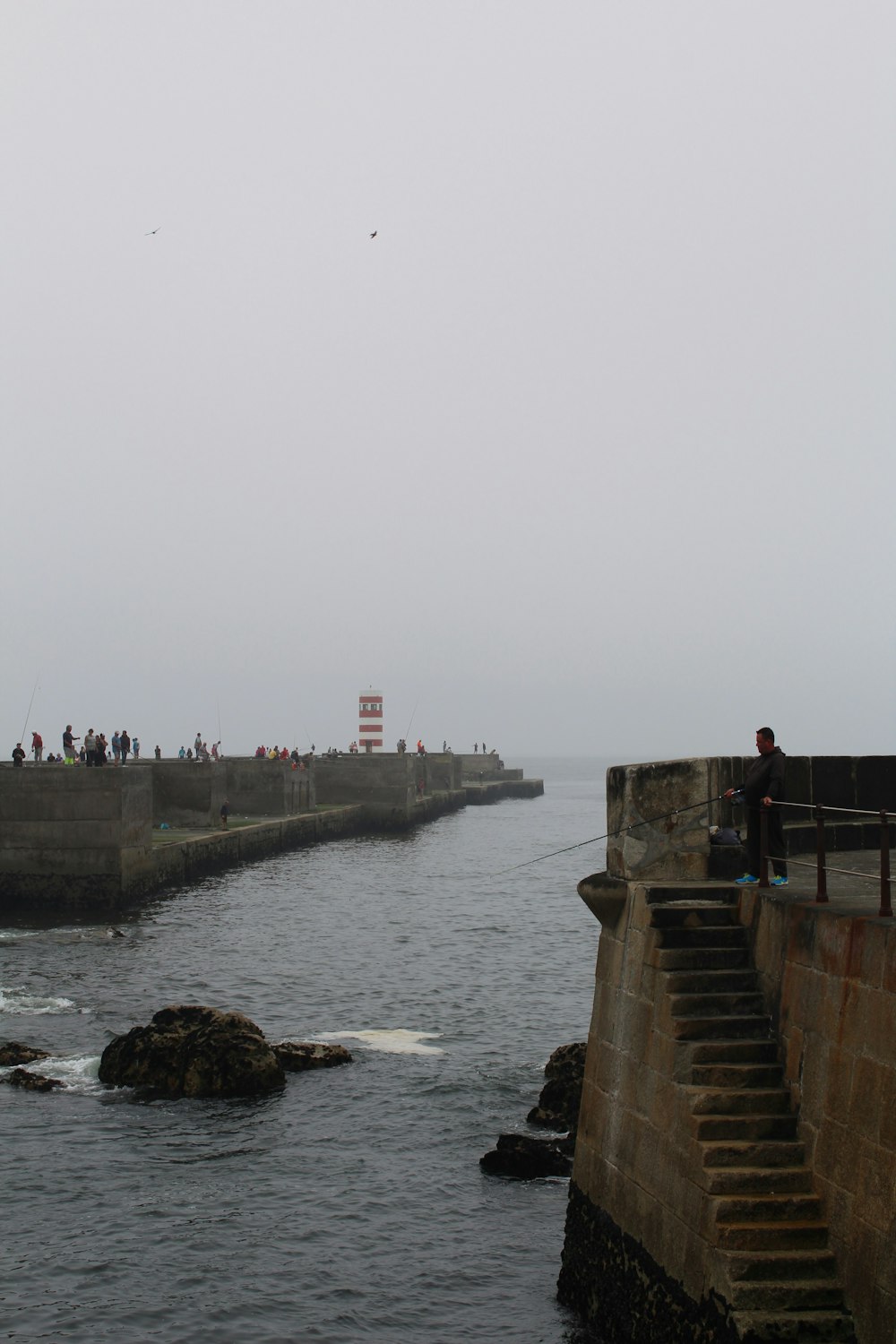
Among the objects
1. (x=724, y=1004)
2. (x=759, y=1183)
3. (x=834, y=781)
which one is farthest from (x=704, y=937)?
(x=834, y=781)

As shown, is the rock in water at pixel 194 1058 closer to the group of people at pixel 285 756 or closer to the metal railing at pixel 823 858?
the metal railing at pixel 823 858

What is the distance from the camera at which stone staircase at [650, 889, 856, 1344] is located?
21.9 ft

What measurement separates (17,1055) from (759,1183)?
39.6 ft

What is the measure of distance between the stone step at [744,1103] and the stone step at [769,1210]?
0.55 meters

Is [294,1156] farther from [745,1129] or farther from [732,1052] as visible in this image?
[745,1129]

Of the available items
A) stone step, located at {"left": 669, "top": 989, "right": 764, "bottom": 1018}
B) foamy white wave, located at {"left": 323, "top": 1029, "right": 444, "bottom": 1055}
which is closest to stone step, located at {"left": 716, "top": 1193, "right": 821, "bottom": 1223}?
stone step, located at {"left": 669, "top": 989, "right": 764, "bottom": 1018}

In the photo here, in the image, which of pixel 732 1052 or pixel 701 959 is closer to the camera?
pixel 732 1052

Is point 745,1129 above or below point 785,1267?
above

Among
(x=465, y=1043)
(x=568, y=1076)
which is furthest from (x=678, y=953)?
(x=465, y=1043)

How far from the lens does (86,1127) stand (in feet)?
45.1

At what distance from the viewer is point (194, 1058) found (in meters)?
15.3

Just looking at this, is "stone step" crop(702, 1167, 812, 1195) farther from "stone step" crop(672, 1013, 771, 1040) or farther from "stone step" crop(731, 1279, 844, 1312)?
"stone step" crop(672, 1013, 771, 1040)

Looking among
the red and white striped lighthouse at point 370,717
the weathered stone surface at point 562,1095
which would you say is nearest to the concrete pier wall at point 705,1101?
the weathered stone surface at point 562,1095

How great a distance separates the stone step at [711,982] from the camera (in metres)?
8.09
